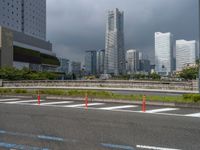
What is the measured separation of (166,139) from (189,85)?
2936 cm

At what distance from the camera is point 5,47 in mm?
84812

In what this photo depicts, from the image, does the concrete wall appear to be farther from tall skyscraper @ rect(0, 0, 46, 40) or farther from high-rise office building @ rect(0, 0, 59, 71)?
tall skyscraper @ rect(0, 0, 46, 40)

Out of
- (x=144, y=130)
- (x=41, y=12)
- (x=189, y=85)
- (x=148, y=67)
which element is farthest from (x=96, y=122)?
(x=148, y=67)

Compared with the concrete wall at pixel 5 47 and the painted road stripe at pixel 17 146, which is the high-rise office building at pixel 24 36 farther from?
the painted road stripe at pixel 17 146

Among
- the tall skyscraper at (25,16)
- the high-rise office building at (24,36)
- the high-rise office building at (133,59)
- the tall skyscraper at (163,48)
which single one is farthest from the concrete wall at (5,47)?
the high-rise office building at (133,59)

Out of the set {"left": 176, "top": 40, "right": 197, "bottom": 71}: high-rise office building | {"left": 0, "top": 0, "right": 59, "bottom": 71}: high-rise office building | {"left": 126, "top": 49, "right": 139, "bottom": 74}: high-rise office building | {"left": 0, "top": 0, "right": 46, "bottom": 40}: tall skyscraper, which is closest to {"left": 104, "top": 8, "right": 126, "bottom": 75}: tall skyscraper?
{"left": 126, "top": 49, "right": 139, "bottom": 74}: high-rise office building

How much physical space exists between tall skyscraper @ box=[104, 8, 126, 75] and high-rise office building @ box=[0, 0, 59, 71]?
2714cm

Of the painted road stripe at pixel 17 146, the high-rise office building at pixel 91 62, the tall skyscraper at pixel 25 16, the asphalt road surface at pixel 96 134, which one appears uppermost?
the tall skyscraper at pixel 25 16

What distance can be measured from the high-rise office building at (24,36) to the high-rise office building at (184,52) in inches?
2951

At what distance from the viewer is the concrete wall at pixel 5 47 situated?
83.0 m

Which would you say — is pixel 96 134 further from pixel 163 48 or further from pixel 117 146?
pixel 163 48

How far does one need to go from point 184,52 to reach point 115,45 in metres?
45.5

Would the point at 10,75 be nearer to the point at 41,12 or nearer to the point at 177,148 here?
the point at 177,148

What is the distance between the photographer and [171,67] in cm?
16025
